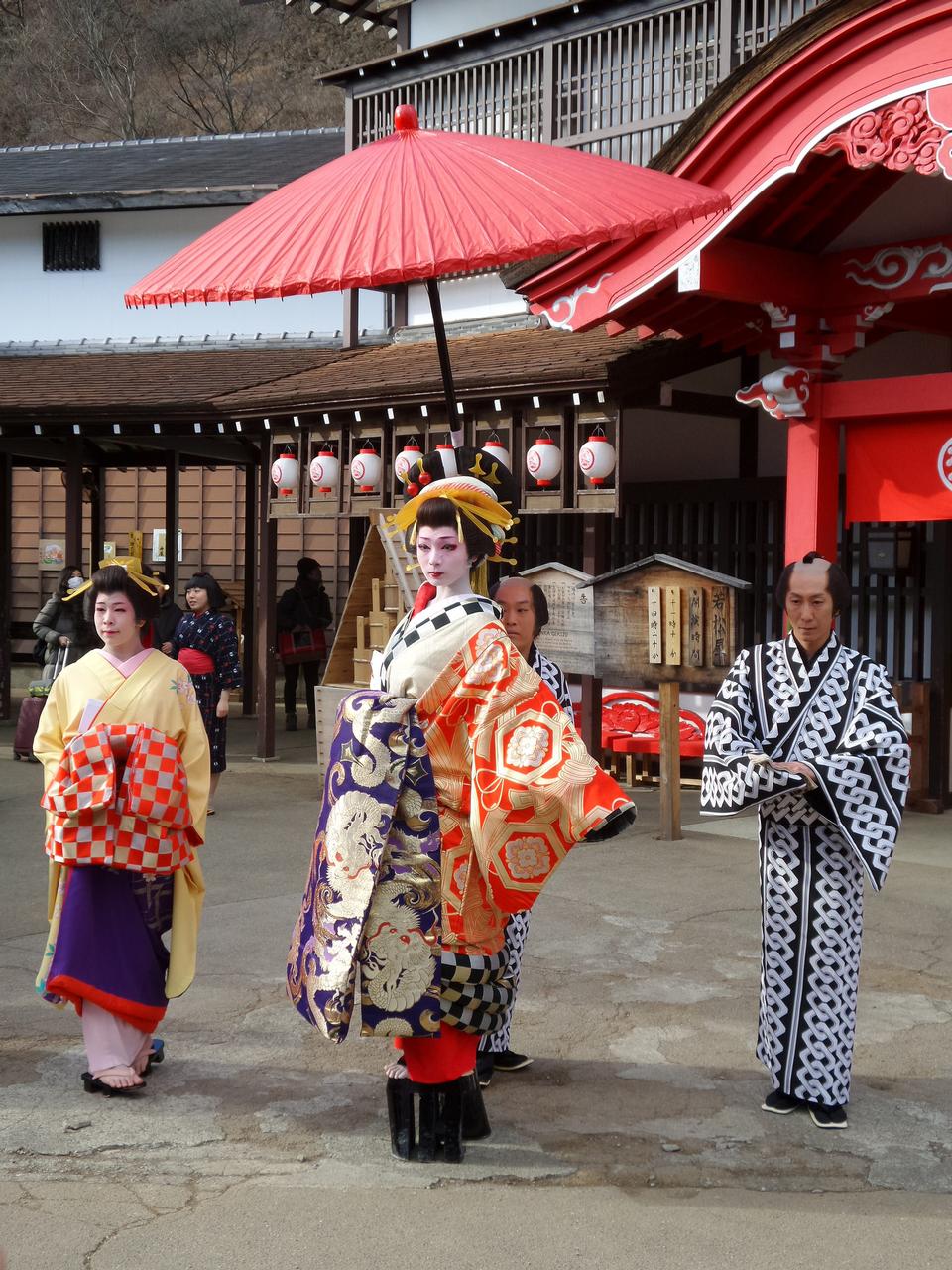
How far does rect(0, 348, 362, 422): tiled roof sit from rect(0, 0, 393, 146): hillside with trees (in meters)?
22.7

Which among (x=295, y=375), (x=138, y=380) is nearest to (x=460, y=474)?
(x=295, y=375)

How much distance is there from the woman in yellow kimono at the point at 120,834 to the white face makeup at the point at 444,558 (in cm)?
120

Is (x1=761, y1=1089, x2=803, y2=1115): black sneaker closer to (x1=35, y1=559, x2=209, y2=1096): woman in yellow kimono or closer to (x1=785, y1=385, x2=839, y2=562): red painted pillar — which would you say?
(x1=35, y1=559, x2=209, y2=1096): woman in yellow kimono

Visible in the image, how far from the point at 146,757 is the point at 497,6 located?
1022 cm

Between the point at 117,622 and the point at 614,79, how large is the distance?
25.7 feet

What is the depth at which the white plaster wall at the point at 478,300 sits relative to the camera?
11.7 m

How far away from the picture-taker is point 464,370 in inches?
400

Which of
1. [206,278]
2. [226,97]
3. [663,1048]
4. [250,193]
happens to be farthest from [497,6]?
[226,97]

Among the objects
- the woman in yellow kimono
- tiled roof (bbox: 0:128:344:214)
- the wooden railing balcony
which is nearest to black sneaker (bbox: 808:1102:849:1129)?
the woman in yellow kimono

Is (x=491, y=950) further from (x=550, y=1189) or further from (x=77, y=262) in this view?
(x=77, y=262)

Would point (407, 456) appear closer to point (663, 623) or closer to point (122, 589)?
point (663, 623)

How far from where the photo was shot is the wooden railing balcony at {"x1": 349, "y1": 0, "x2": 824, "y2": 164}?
991 centimetres

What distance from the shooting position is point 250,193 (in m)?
14.0

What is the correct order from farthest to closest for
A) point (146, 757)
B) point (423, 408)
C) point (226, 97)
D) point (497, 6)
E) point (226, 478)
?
point (226, 97) < point (226, 478) < point (497, 6) < point (423, 408) < point (146, 757)
